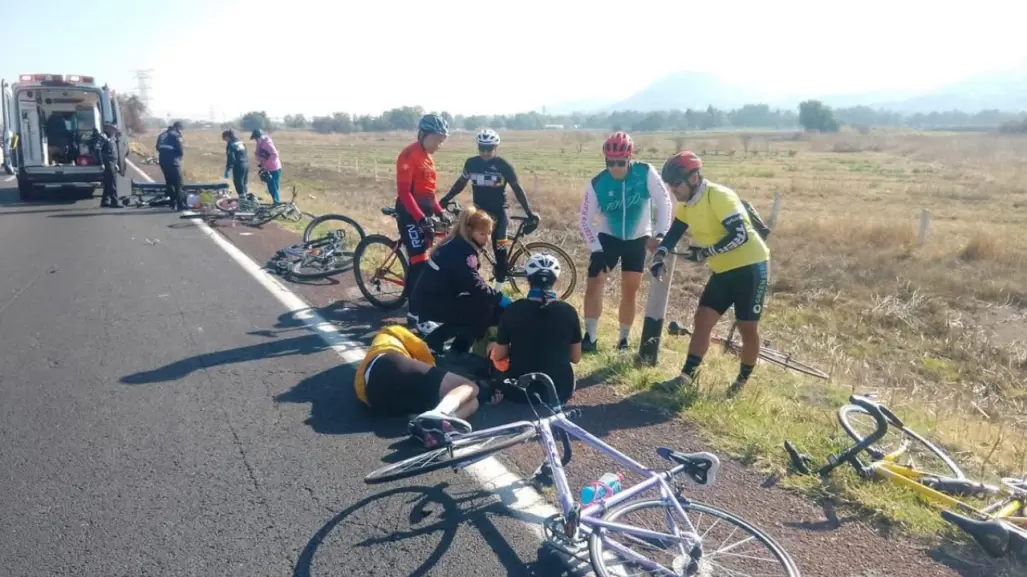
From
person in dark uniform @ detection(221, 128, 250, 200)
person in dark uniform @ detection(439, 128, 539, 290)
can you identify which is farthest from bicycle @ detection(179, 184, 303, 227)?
person in dark uniform @ detection(439, 128, 539, 290)

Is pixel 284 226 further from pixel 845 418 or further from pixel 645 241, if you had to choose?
pixel 845 418

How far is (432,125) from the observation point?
6.98 m

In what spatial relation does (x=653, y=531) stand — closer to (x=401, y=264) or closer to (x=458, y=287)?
(x=458, y=287)

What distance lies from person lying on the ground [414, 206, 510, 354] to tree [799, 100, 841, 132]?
447 ft

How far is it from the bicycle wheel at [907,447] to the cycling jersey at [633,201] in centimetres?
226

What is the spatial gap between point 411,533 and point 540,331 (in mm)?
1531

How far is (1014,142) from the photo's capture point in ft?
229

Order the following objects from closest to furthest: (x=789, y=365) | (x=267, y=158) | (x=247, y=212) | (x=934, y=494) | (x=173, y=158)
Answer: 1. (x=934, y=494)
2. (x=789, y=365)
3. (x=247, y=212)
4. (x=267, y=158)
5. (x=173, y=158)

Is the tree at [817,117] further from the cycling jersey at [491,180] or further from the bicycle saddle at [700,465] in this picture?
the bicycle saddle at [700,465]

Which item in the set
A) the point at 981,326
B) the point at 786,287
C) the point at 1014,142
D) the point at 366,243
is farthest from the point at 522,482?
the point at 1014,142

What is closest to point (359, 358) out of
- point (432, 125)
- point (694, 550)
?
point (432, 125)

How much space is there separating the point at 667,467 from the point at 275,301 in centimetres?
520

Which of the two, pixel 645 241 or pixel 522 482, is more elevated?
pixel 645 241

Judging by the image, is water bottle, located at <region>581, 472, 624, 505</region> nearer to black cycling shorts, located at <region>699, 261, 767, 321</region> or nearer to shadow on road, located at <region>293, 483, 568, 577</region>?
shadow on road, located at <region>293, 483, 568, 577</region>
